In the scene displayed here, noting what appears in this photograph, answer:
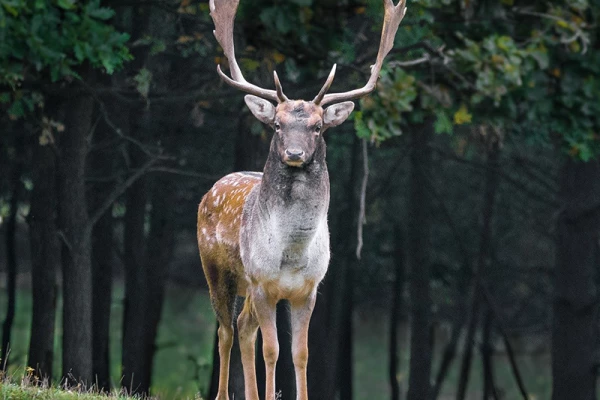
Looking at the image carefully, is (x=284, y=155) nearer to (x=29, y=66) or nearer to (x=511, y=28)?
(x=29, y=66)

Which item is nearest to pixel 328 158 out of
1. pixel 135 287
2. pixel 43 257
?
pixel 135 287

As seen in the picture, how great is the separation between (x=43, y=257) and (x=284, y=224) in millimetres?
5663

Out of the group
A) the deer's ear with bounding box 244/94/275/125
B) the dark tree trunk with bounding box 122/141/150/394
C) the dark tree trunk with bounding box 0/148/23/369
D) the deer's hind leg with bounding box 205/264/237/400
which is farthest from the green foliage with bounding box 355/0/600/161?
the dark tree trunk with bounding box 0/148/23/369

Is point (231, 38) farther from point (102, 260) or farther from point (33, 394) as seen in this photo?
point (102, 260)

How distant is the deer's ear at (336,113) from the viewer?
27.7ft

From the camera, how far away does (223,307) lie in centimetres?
963

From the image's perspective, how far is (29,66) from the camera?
1078cm

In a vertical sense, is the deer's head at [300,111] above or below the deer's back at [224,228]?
above

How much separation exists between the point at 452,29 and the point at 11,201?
22.4ft

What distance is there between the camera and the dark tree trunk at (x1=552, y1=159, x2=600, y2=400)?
1562 centimetres

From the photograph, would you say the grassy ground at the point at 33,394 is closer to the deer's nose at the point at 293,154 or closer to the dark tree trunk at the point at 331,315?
the deer's nose at the point at 293,154

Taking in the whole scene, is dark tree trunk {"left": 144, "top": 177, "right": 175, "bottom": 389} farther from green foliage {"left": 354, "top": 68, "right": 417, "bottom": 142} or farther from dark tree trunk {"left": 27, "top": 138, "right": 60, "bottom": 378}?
green foliage {"left": 354, "top": 68, "right": 417, "bottom": 142}

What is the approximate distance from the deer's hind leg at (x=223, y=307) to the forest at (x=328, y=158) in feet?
2.67

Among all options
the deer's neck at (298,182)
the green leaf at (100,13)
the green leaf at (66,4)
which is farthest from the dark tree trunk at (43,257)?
the deer's neck at (298,182)
